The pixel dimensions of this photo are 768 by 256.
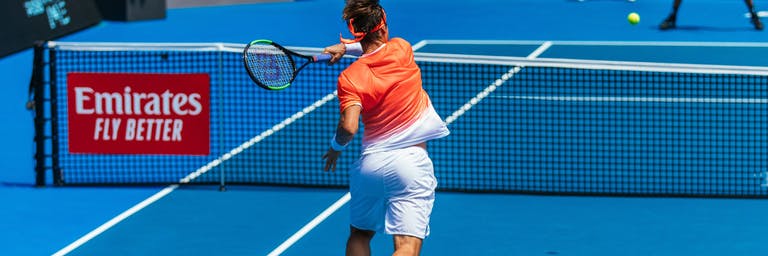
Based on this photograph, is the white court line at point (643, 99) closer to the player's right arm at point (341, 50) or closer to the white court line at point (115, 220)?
the white court line at point (115, 220)

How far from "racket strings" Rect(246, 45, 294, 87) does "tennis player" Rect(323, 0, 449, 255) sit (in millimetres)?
923

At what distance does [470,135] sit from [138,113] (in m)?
3.13

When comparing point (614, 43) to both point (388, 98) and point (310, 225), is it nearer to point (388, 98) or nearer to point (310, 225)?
point (310, 225)

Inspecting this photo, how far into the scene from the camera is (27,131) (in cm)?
1246

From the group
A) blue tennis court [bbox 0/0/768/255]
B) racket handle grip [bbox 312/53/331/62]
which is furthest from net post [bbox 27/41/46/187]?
racket handle grip [bbox 312/53/331/62]

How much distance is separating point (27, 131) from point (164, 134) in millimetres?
3350

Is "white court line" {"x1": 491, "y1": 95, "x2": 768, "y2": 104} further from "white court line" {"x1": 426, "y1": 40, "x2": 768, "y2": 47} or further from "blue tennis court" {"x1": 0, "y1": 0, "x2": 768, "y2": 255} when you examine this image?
"white court line" {"x1": 426, "y1": 40, "x2": 768, "y2": 47}

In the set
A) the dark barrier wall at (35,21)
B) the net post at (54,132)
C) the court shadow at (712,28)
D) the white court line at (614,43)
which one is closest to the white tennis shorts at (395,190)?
the net post at (54,132)

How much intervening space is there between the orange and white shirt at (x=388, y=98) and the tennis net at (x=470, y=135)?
3502 millimetres

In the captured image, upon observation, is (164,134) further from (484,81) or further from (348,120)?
(484,81)

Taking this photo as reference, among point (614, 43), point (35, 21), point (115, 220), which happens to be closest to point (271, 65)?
point (115, 220)

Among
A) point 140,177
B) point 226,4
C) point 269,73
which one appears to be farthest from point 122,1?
point 269,73

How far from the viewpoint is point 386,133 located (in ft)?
19.4

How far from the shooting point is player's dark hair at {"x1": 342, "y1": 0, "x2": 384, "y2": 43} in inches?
224
